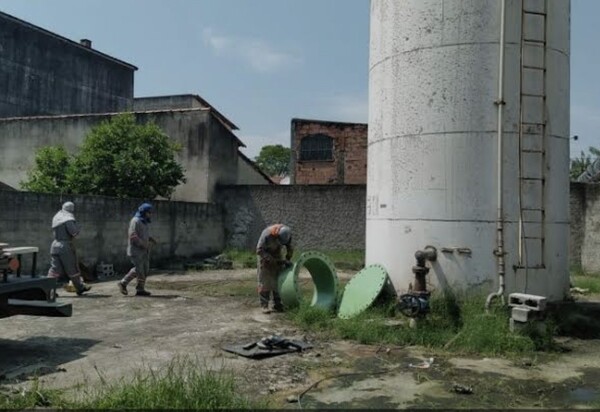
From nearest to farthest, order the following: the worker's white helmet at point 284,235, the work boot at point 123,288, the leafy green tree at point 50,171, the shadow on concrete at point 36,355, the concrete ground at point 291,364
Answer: the concrete ground at point 291,364 < the shadow on concrete at point 36,355 < the worker's white helmet at point 284,235 < the work boot at point 123,288 < the leafy green tree at point 50,171

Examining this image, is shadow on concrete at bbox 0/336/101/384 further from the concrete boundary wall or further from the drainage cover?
the concrete boundary wall

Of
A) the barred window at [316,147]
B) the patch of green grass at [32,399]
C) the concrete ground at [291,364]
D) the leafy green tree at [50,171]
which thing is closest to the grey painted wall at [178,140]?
the leafy green tree at [50,171]

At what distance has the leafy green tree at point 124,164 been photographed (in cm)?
1584

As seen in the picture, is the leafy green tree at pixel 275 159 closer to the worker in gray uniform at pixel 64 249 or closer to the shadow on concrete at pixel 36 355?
the worker in gray uniform at pixel 64 249

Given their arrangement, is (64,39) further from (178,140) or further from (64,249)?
(64,249)

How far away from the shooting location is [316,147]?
27484mm

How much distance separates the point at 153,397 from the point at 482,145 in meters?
5.08

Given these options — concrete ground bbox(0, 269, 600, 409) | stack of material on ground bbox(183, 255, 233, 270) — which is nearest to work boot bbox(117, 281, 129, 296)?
concrete ground bbox(0, 269, 600, 409)

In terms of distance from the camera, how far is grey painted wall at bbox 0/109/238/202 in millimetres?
17672

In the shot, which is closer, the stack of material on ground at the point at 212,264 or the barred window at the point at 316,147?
the stack of material on ground at the point at 212,264

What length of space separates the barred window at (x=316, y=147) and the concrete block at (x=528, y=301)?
20.7m

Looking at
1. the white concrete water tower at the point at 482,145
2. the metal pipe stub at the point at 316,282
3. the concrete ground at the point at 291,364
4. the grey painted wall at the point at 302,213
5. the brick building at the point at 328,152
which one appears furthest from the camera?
the brick building at the point at 328,152

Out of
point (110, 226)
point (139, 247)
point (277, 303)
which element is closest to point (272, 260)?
point (277, 303)

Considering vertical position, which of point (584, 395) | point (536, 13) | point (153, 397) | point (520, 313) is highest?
point (536, 13)
